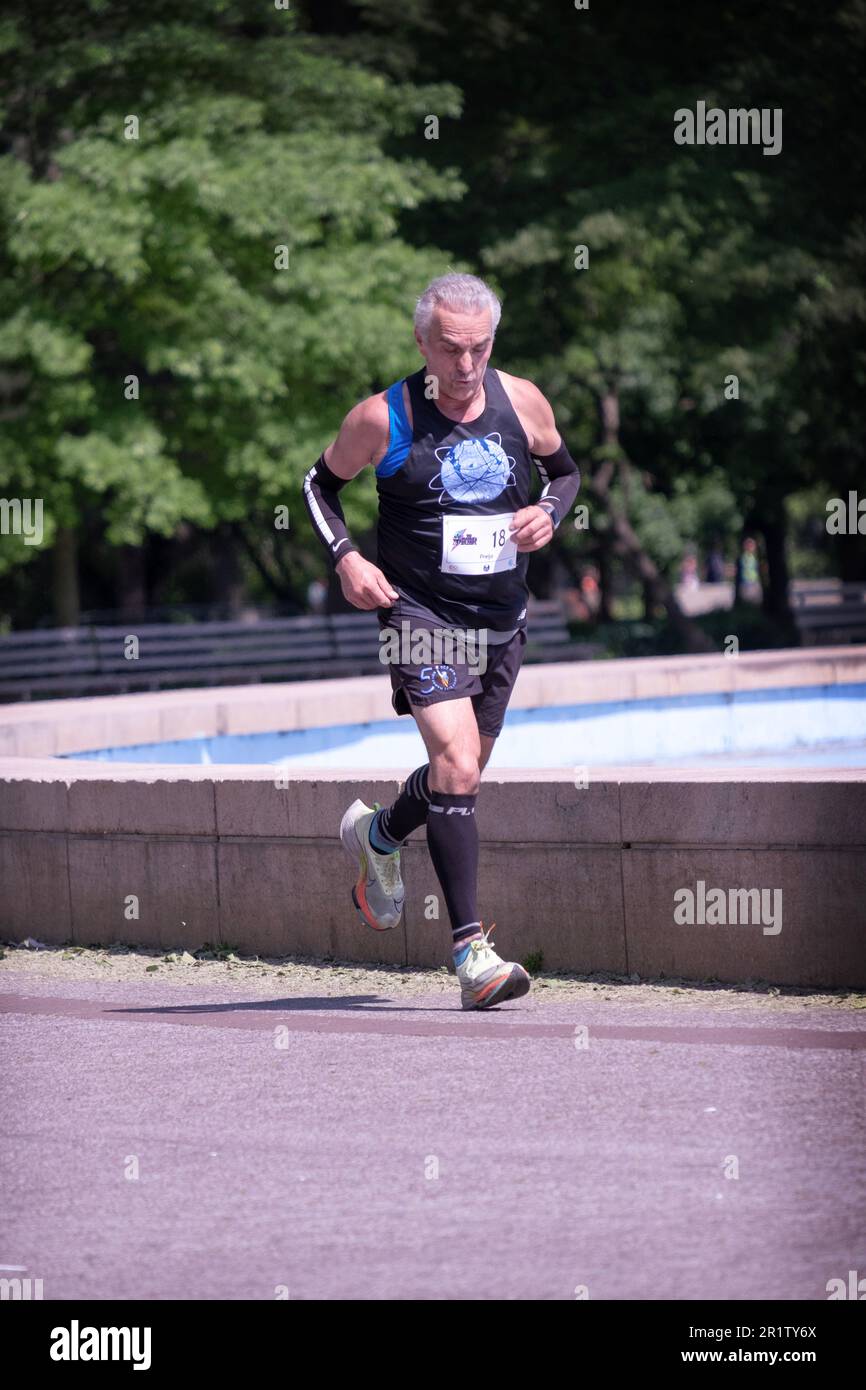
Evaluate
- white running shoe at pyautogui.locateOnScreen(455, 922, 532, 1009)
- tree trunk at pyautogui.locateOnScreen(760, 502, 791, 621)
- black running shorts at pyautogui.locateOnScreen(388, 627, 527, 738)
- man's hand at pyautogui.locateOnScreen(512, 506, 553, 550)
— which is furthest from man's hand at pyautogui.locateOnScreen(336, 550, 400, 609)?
tree trunk at pyautogui.locateOnScreen(760, 502, 791, 621)

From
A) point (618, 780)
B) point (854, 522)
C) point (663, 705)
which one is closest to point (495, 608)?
point (618, 780)

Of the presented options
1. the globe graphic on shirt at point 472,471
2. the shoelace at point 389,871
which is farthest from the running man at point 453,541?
the shoelace at point 389,871

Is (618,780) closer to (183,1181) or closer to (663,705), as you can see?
(183,1181)

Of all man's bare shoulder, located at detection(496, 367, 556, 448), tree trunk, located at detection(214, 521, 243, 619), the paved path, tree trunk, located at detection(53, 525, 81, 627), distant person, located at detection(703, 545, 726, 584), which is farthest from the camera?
distant person, located at detection(703, 545, 726, 584)

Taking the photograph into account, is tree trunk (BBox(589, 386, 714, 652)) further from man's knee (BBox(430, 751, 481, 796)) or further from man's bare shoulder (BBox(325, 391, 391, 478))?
man's knee (BBox(430, 751, 481, 796))

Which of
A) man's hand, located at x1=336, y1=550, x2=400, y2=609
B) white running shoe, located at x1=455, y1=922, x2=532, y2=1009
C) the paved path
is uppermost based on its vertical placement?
man's hand, located at x1=336, y1=550, x2=400, y2=609

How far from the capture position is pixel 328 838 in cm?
775

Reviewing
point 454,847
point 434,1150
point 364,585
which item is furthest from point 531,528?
point 434,1150

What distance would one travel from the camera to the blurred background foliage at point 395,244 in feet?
73.2

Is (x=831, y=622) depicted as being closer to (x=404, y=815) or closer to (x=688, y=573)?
(x=404, y=815)

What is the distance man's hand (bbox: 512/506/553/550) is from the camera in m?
6.45

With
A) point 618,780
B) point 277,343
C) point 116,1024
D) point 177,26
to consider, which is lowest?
point 116,1024

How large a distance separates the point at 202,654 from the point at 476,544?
1813 centimetres
